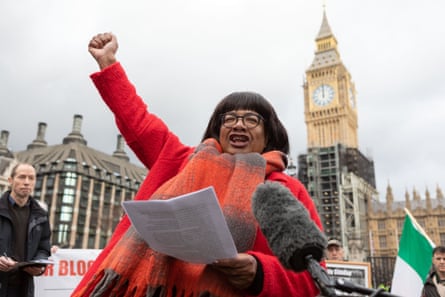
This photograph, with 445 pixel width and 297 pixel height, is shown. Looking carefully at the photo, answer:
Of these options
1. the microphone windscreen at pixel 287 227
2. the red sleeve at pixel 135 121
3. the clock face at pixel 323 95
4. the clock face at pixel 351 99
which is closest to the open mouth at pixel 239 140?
the red sleeve at pixel 135 121

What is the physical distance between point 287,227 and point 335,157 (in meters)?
52.8

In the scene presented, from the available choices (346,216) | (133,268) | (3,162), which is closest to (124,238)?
(133,268)

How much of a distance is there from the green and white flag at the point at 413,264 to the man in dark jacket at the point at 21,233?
494 cm

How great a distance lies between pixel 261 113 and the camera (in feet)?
6.65

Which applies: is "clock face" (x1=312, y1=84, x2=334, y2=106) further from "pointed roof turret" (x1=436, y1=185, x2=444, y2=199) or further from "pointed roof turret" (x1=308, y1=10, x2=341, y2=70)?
"pointed roof turret" (x1=436, y1=185, x2=444, y2=199)

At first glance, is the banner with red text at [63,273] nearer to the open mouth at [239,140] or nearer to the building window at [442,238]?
the open mouth at [239,140]

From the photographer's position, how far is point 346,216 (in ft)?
164

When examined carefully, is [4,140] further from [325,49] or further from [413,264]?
[413,264]

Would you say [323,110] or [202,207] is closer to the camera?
[202,207]

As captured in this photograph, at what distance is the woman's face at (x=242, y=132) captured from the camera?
1.92 m

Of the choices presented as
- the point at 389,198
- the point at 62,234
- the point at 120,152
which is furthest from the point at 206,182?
the point at 120,152

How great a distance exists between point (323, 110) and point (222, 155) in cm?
5908

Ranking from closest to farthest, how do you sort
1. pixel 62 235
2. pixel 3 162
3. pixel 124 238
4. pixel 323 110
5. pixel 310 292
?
pixel 310 292 → pixel 124 238 → pixel 3 162 → pixel 62 235 → pixel 323 110

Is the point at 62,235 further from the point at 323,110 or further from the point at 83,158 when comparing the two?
the point at 323,110
